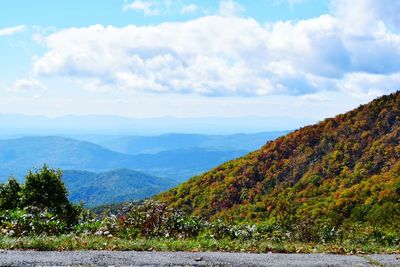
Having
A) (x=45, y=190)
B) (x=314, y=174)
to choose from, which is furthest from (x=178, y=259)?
(x=314, y=174)

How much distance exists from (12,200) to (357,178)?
34.0 meters

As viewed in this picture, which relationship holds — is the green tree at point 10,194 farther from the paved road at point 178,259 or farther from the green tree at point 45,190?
the paved road at point 178,259

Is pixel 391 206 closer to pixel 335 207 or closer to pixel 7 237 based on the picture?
pixel 335 207

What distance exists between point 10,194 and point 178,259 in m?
17.8

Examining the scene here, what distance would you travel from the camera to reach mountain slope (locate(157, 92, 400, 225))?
142ft

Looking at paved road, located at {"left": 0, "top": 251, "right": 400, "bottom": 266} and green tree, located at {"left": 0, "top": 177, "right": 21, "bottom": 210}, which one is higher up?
green tree, located at {"left": 0, "top": 177, "right": 21, "bottom": 210}

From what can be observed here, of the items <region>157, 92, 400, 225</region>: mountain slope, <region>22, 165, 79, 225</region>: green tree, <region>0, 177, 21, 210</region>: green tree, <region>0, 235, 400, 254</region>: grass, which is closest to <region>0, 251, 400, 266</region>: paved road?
<region>0, 235, 400, 254</region>: grass

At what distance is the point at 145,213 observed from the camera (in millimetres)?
16109

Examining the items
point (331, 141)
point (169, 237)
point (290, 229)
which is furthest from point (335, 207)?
point (169, 237)

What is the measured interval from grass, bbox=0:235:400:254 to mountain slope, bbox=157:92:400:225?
25.6 metres

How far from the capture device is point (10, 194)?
26.2m

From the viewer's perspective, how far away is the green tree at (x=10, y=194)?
2505cm

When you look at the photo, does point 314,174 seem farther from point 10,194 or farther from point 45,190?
point 10,194

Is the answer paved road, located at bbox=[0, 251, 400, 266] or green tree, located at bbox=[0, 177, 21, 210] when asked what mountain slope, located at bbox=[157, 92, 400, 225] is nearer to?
green tree, located at bbox=[0, 177, 21, 210]
